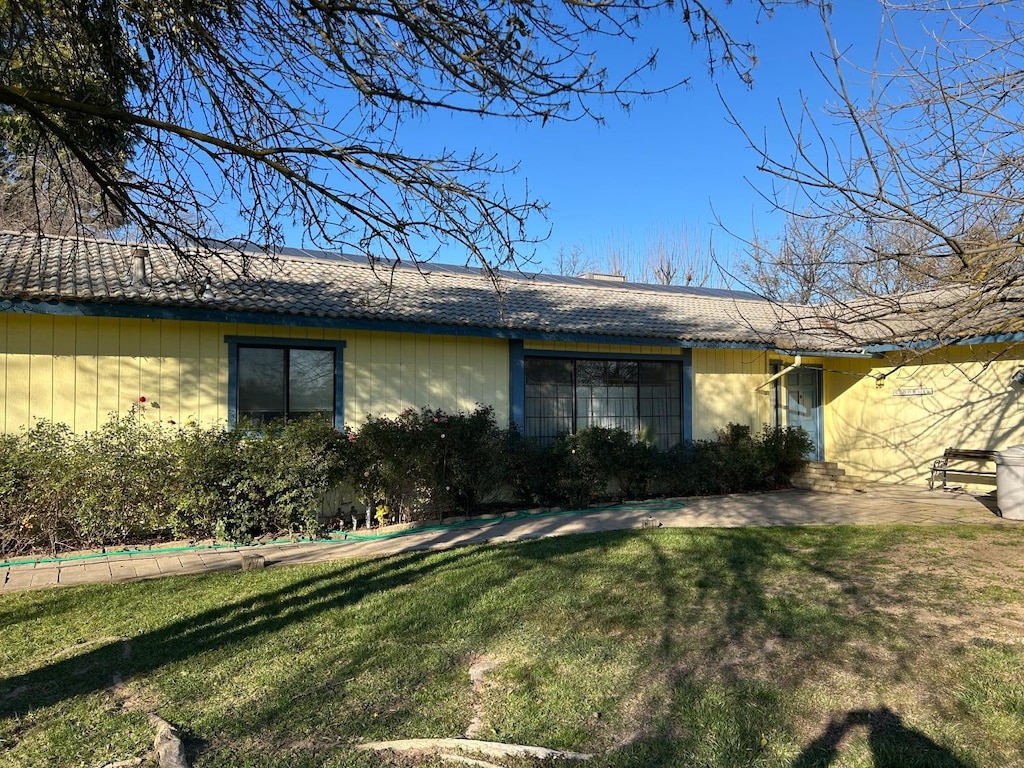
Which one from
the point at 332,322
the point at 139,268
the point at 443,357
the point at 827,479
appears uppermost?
the point at 139,268

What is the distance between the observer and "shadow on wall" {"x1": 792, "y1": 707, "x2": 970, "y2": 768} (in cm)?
328

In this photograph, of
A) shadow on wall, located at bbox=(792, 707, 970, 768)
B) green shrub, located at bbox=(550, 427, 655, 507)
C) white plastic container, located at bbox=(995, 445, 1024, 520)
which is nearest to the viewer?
shadow on wall, located at bbox=(792, 707, 970, 768)

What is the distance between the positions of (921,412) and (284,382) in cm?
1158

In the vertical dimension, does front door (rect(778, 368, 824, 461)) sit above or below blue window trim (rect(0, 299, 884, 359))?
below

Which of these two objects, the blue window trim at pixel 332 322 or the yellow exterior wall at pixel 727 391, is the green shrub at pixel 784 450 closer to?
the yellow exterior wall at pixel 727 391

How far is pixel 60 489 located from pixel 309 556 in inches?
107

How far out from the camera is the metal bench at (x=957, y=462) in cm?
1211

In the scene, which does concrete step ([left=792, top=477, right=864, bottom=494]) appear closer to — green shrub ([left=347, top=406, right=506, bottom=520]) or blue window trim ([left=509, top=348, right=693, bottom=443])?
blue window trim ([left=509, top=348, right=693, bottom=443])

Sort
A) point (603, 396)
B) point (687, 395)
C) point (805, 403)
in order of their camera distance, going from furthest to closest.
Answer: point (805, 403) → point (687, 395) → point (603, 396)

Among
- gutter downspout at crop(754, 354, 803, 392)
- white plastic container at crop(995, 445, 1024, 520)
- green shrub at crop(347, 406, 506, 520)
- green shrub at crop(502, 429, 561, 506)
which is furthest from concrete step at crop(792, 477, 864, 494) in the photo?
green shrub at crop(347, 406, 506, 520)

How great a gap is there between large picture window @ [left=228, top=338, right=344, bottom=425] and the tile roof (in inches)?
26.7

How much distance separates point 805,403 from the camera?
15180 millimetres

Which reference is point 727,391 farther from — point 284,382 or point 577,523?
point 284,382

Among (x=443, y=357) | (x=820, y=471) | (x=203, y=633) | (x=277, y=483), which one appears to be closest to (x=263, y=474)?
(x=277, y=483)
